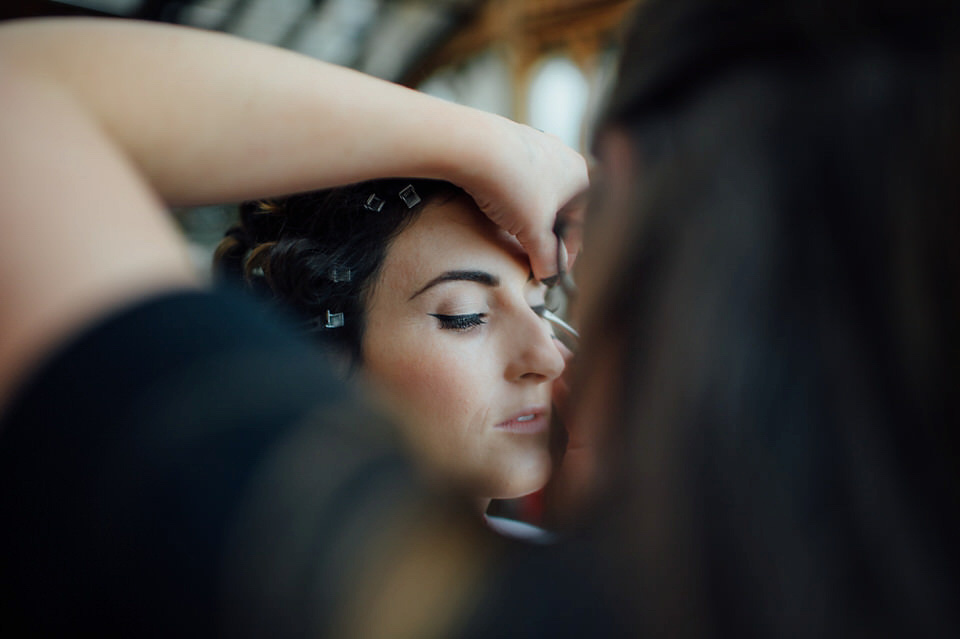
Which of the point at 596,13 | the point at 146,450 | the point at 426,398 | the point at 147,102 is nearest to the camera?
the point at 146,450

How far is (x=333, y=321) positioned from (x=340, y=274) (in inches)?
2.7

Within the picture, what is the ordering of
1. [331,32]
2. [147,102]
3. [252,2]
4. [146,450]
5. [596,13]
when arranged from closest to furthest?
[146,450] → [147,102] → [596,13] → [252,2] → [331,32]

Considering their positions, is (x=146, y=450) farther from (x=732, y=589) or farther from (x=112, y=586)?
(x=732, y=589)

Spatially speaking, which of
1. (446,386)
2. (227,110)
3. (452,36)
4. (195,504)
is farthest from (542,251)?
(452,36)

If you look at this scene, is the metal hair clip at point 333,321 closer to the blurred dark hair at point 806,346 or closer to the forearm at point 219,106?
the forearm at point 219,106

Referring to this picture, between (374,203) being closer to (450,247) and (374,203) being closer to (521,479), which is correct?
(450,247)

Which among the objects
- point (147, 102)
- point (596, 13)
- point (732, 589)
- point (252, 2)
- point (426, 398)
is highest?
point (252, 2)

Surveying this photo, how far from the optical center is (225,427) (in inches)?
11.1

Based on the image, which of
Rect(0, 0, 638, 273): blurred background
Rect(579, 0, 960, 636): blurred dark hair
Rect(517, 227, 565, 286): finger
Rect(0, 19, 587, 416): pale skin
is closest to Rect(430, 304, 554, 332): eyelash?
Rect(517, 227, 565, 286): finger

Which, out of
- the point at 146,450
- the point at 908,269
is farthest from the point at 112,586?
the point at 908,269

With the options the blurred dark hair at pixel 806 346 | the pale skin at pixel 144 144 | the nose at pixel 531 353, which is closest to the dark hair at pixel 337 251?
the nose at pixel 531 353

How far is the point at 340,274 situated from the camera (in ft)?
3.45

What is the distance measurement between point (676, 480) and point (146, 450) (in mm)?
205

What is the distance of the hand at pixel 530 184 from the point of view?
2.22 feet
